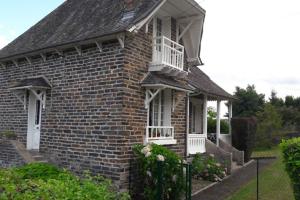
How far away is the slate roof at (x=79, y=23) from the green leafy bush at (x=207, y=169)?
7059 mm

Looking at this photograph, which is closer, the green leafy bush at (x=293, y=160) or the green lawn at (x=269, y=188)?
the green leafy bush at (x=293, y=160)

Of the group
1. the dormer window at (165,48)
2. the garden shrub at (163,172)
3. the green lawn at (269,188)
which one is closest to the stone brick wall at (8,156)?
the garden shrub at (163,172)

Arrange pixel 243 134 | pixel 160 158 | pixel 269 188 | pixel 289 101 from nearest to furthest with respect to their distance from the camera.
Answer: pixel 160 158 < pixel 269 188 < pixel 243 134 < pixel 289 101

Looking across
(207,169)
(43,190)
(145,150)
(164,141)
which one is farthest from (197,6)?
(43,190)

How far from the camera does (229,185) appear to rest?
44.6 ft

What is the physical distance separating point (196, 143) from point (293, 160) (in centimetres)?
643

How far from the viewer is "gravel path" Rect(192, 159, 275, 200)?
38.4 feet

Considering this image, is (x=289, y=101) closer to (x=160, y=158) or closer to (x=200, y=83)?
(x=200, y=83)

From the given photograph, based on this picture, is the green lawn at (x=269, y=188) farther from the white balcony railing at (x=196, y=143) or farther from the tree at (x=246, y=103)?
the tree at (x=246, y=103)

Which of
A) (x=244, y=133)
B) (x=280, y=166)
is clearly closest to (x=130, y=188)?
(x=280, y=166)

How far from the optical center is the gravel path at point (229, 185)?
11705 millimetres

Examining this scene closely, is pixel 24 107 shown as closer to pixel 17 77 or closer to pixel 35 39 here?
pixel 17 77

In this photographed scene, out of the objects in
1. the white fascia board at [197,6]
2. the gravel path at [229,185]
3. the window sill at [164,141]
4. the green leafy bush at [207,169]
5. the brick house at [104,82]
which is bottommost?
the gravel path at [229,185]

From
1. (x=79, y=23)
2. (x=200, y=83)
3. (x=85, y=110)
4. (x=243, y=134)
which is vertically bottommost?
(x=243, y=134)
